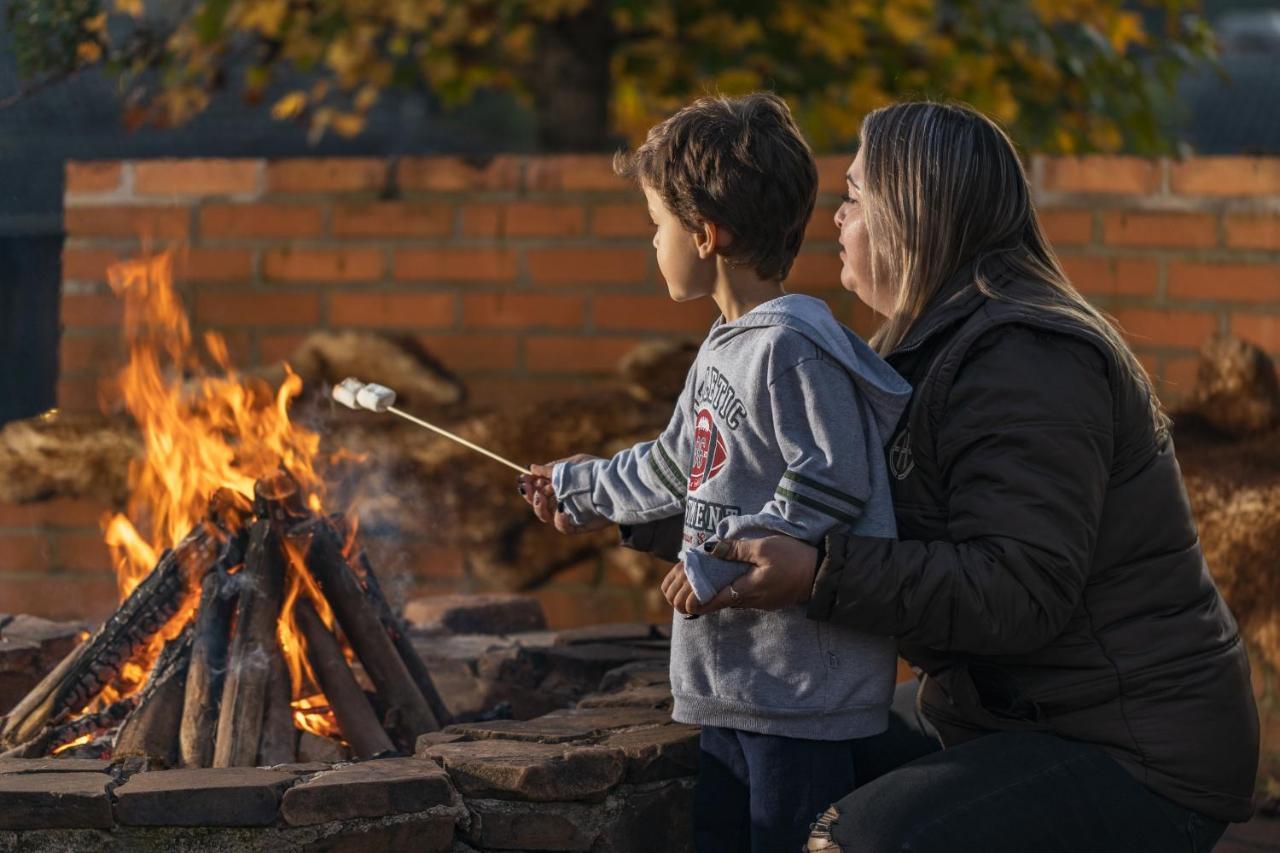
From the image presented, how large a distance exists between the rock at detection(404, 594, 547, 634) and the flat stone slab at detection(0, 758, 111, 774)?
1533 mm

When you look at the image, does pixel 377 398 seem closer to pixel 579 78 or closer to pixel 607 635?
pixel 607 635

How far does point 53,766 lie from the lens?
289 cm

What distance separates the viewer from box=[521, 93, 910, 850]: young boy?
95.3 inches

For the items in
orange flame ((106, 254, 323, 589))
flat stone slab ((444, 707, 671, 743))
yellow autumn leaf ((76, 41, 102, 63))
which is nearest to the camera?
flat stone slab ((444, 707, 671, 743))

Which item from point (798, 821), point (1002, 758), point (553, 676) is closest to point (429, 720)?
point (553, 676)

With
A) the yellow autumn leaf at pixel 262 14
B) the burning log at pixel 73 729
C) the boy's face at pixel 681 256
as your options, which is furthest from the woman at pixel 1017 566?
the yellow autumn leaf at pixel 262 14

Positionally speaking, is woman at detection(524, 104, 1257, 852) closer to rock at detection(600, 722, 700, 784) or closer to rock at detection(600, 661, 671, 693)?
rock at detection(600, 722, 700, 784)

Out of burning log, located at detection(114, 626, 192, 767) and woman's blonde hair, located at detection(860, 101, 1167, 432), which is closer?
woman's blonde hair, located at detection(860, 101, 1167, 432)

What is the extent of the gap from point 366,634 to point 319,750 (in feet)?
0.86

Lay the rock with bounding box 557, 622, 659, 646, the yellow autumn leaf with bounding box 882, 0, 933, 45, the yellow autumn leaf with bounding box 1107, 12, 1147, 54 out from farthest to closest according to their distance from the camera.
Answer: the yellow autumn leaf with bounding box 1107, 12, 1147, 54 → the yellow autumn leaf with bounding box 882, 0, 933, 45 → the rock with bounding box 557, 622, 659, 646

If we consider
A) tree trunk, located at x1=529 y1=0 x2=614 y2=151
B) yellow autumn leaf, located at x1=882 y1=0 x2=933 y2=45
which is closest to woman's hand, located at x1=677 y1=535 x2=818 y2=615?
tree trunk, located at x1=529 y1=0 x2=614 y2=151

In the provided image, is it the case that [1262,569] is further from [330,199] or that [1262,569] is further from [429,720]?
[330,199]

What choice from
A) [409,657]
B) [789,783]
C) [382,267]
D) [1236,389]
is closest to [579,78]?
[382,267]

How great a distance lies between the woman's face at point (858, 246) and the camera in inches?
104
